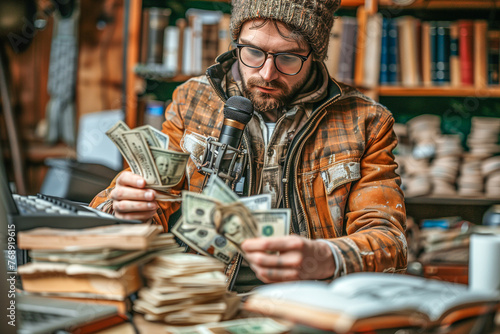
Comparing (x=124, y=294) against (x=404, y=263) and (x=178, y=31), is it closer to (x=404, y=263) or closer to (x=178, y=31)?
(x=404, y=263)

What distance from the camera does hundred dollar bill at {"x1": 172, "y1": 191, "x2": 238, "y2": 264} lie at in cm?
90

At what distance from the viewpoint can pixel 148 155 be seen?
1100mm

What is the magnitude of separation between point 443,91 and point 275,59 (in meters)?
1.45

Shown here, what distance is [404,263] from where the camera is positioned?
1.29 m

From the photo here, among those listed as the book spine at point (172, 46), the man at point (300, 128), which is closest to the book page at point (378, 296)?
the man at point (300, 128)

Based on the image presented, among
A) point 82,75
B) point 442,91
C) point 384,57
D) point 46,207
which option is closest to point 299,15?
point 46,207

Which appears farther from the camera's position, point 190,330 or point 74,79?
point 74,79

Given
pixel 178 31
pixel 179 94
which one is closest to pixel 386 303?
pixel 179 94

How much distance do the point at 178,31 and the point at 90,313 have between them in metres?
2.15

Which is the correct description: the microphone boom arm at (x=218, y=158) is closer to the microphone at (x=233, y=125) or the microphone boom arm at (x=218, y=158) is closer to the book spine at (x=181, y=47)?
the microphone at (x=233, y=125)

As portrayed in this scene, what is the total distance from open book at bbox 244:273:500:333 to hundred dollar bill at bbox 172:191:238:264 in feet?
0.86

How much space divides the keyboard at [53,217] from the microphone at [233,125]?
301 millimetres

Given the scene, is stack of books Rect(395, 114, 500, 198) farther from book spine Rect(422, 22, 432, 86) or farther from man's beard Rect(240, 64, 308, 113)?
man's beard Rect(240, 64, 308, 113)

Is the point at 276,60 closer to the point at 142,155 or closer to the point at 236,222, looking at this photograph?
the point at 142,155
